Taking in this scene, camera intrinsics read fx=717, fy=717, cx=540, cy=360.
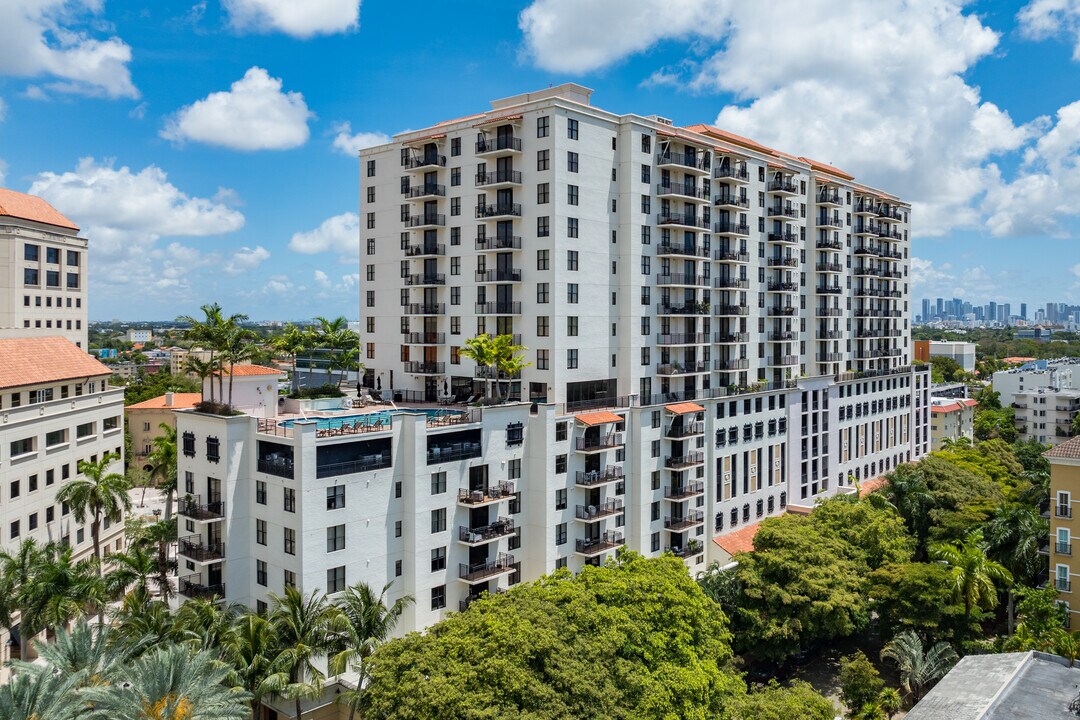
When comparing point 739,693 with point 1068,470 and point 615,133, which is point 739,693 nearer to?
point 1068,470

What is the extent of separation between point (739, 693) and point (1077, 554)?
2818 cm

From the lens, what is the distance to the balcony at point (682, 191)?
66562mm

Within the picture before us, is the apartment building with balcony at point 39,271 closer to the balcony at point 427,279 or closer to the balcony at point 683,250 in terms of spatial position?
the balcony at point 427,279

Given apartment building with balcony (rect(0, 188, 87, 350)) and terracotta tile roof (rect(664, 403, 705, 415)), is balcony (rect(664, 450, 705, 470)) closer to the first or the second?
terracotta tile roof (rect(664, 403, 705, 415))

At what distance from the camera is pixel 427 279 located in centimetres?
6562

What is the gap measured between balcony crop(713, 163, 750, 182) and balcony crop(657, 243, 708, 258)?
7888 mm

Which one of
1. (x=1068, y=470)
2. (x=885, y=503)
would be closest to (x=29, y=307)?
(x=885, y=503)

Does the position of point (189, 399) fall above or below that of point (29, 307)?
below

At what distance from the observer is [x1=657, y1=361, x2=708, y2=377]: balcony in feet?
219

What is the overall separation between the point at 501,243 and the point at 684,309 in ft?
64.0

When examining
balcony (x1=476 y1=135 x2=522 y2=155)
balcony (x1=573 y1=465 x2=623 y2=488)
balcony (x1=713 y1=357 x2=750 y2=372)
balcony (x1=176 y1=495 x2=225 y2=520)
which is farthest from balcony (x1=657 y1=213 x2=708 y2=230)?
balcony (x1=176 y1=495 x2=225 y2=520)

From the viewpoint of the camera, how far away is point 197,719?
30281mm

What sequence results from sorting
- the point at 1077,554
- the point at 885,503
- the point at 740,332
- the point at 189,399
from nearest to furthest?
the point at 1077,554, the point at 885,503, the point at 740,332, the point at 189,399

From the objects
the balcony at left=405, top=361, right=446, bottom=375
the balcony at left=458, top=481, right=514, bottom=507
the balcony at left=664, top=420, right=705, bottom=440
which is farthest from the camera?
the balcony at left=405, top=361, right=446, bottom=375
